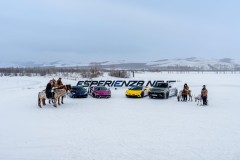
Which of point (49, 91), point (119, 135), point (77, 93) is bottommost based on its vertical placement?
point (119, 135)

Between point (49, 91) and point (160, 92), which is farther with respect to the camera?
point (160, 92)

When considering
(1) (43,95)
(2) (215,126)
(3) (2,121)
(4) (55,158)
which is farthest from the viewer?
(1) (43,95)

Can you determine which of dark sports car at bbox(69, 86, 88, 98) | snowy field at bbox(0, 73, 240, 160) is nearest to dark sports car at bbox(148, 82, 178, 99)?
dark sports car at bbox(69, 86, 88, 98)

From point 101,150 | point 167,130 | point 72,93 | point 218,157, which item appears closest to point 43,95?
point 72,93

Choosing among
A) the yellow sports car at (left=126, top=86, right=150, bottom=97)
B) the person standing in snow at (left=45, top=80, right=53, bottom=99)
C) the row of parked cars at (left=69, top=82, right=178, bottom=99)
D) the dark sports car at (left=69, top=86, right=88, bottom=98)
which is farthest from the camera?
the yellow sports car at (left=126, top=86, right=150, bottom=97)

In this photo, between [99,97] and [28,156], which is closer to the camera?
[28,156]

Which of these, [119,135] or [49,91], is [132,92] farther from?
[119,135]

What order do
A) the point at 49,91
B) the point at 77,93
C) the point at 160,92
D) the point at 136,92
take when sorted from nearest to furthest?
the point at 49,91 < the point at 160,92 < the point at 77,93 < the point at 136,92

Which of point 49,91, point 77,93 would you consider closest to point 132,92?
point 77,93

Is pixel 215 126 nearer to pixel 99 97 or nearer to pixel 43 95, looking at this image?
pixel 43 95

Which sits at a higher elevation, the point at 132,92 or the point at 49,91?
the point at 49,91

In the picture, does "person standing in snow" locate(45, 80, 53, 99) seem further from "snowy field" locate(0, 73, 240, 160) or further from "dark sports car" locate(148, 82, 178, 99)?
"dark sports car" locate(148, 82, 178, 99)

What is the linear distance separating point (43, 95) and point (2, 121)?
7070mm

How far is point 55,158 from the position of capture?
9680mm
